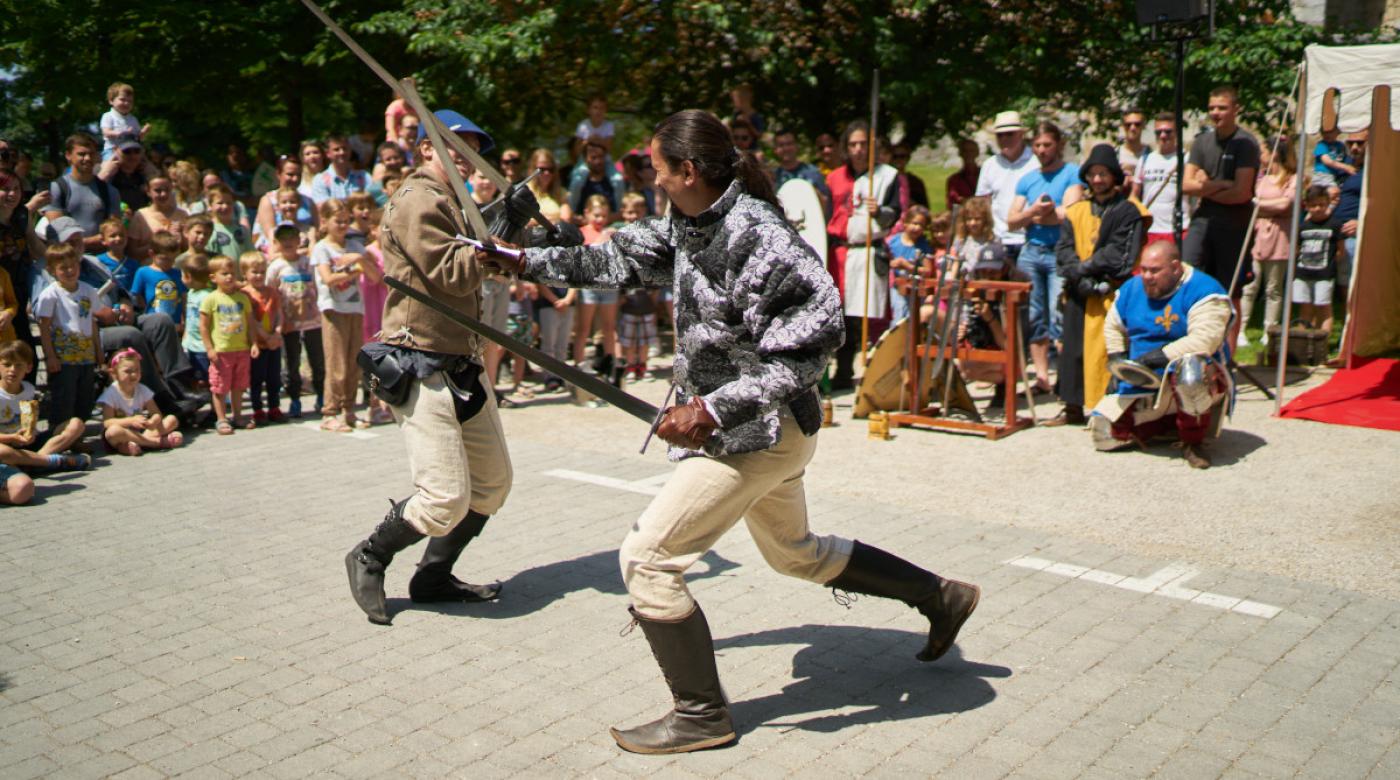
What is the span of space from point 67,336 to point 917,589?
590 centimetres

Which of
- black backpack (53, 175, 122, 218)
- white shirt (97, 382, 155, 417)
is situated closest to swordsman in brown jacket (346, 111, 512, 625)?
white shirt (97, 382, 155, 417)

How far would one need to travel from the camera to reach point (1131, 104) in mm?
13570

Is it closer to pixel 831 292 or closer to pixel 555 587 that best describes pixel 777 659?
pixel 555 587

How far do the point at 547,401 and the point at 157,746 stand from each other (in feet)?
20.1

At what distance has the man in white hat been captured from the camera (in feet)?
32.4

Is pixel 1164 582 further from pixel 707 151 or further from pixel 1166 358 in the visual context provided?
pixel 707 151

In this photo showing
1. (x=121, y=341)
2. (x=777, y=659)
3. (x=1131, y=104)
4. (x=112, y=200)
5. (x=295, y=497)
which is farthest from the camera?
(x=1131, y=104)

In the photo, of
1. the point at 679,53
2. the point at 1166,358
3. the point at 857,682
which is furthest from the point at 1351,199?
the point at 857,682

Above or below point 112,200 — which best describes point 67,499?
below

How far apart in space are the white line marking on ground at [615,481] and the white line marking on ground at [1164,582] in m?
2.12

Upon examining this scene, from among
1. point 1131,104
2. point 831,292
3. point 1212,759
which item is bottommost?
point 1212,759

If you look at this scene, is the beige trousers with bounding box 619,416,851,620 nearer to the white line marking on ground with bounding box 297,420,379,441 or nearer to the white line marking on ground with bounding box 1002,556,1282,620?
the white line marking on ground with bounding box 1002,556,1282,620

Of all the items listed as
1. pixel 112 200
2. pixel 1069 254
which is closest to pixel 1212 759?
pixel 1069 254

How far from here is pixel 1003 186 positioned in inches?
392
